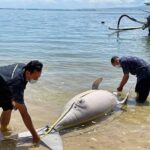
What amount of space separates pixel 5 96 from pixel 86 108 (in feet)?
7.62

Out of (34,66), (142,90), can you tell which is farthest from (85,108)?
(142,90)

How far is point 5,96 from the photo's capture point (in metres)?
6.68

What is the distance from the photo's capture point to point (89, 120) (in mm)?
8609

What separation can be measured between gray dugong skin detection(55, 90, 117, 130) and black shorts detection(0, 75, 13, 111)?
4.32 ft

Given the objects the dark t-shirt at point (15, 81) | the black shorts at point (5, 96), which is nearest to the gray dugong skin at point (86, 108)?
the black shorts at point (5, 96)

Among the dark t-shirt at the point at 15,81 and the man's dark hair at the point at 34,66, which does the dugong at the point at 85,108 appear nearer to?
the dark t-shirt at the point at 15,81

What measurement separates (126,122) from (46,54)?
12.1 meters

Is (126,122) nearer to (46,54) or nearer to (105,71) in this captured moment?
(105,71)

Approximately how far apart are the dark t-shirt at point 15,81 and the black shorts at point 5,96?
4 cm

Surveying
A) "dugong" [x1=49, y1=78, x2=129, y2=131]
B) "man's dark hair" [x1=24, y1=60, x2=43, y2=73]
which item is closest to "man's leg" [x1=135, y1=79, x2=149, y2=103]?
"dugong" [x1=49, y1=78, x2=129, y2=131]

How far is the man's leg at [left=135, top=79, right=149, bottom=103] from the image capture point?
10.4 m

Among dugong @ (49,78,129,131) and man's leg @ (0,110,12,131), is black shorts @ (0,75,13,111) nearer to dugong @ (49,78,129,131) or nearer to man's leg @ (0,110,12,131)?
man's leg @ (0,110,12,131)

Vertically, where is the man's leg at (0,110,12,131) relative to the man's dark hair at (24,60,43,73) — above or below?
below

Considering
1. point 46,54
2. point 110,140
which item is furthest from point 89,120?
point 46,54
